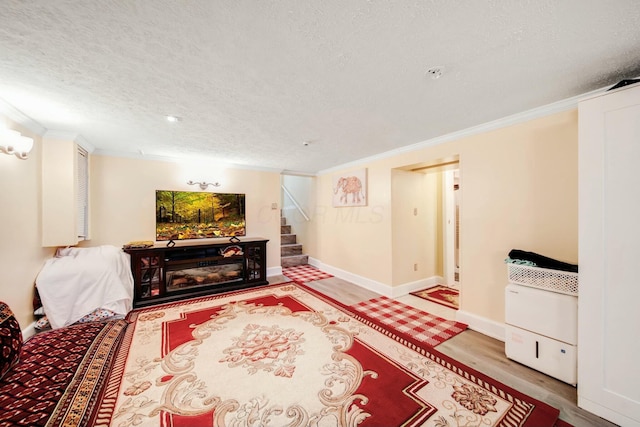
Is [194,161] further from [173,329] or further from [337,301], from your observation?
[337,301]

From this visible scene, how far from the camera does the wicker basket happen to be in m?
1.71

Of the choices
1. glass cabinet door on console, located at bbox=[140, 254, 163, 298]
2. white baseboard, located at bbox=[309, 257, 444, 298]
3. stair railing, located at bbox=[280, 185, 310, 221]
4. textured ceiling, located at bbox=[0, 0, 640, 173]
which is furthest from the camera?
stair railing, located at bbox=[280, 185, 310, 221]

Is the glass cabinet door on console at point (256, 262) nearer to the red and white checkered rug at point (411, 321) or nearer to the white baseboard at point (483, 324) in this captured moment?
the red and white checkered rug at point (411, 321)

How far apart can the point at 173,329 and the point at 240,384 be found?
4.25ft

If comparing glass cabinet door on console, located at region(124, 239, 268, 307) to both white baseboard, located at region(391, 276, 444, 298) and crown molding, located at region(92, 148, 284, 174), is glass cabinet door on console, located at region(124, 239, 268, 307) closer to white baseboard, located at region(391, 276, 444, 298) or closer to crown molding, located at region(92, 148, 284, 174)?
crown molding, located at region(92, 148, 284, 174)

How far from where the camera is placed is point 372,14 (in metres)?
1.06

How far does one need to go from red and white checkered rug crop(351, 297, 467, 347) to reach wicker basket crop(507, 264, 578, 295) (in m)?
0.90

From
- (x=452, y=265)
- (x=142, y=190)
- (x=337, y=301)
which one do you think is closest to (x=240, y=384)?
(x=337, y=301)

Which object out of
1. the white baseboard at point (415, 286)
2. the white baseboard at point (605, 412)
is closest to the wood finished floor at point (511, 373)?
the white baseboard at point (605, 412)

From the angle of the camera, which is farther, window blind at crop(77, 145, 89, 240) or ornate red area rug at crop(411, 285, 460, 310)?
ornate red area rug at crop(411, 285, 460, 310)

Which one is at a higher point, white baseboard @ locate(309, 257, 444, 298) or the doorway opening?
the doorway opening

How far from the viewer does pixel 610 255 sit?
4.66 feet

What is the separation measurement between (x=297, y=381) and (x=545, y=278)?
2.17 m

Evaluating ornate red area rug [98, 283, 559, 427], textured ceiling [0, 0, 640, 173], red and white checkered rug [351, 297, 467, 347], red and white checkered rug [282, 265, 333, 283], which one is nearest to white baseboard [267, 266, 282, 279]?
red and white checkered rug [282, 265, 333, 283]
